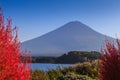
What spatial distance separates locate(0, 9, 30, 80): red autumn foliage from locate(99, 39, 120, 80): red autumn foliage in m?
2.79

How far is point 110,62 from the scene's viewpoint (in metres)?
10.1

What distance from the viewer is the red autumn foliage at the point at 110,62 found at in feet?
32.7

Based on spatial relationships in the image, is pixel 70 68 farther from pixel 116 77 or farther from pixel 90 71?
pixel 116 77

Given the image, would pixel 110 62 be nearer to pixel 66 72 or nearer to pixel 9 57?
pixel 9 57

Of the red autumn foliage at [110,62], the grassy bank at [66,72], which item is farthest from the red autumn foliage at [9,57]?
the grassy bank at [66,72]

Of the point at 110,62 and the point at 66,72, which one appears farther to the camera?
the point at 66,72

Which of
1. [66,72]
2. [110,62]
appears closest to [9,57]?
[110,62]

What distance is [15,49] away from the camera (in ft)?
26.3

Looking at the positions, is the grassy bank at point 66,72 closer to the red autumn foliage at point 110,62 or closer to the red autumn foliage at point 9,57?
the red autumn foliage at point 110,62

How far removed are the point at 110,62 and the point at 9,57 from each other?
3423 mm

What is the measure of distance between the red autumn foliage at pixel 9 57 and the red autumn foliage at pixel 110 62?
279 cm

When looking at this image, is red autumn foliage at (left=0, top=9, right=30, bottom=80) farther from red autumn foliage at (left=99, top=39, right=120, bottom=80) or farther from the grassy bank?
the grassy bank

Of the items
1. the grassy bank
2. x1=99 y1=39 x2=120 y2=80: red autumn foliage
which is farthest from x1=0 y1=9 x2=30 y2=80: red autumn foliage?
the grassy bank

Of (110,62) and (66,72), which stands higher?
(66,72)
